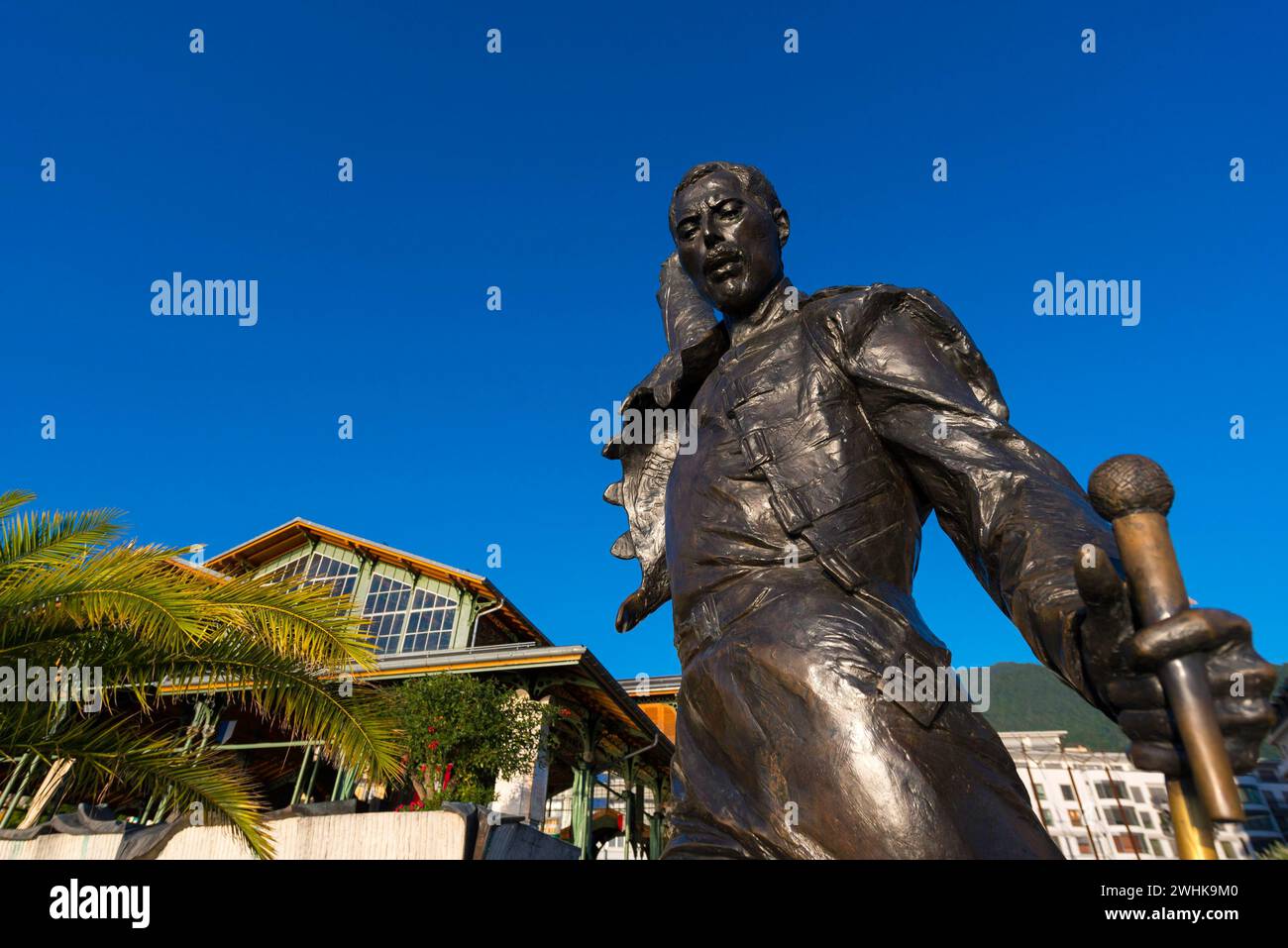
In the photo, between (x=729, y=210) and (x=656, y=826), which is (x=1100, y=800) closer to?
(x=656, y=826)

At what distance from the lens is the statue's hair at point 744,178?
2.41 metres

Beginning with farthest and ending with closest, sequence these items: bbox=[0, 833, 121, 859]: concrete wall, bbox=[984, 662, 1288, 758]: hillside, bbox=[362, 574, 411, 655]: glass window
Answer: bbox=[984, 662, 1288, 758]: hillside, bbox=[362, 574, 411, 655]: glass window, bbox=[0, 833, 121, 859]: concrete wall

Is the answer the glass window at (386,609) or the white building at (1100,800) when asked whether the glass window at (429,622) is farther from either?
the white building at (1100,800)

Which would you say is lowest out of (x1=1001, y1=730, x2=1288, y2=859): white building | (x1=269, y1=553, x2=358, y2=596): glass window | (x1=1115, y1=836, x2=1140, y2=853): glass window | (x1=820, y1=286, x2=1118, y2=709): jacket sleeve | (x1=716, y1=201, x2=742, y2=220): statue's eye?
(x1=1115, y1=836, x2=1140, y2=853): glass window

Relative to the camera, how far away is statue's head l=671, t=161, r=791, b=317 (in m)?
2.32

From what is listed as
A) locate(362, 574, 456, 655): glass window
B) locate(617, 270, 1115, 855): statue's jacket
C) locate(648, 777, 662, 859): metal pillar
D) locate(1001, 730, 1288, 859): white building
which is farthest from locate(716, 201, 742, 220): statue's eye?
locate(1001, 730, 1288, 859): white building

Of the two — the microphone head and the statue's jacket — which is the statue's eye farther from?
the microphone head

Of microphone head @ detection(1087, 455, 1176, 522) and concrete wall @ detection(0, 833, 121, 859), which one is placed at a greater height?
microphone head @ detection(1087, 455, 1176, 522)

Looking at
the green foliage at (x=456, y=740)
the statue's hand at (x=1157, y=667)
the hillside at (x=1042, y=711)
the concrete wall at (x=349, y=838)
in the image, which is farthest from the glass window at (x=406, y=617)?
the hillside at (x=1042, y=711)

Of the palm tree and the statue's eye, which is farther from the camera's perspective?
the palm tree

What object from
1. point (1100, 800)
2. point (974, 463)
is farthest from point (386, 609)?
point (1100, 800)

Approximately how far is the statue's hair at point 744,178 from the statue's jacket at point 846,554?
31 cm

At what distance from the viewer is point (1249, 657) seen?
3.24 feet
